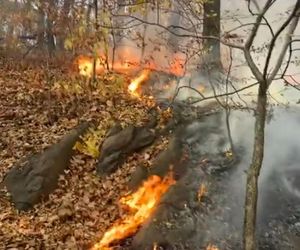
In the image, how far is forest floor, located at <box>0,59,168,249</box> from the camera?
922 centimetres

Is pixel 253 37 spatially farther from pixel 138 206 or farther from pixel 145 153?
pixel 145 153

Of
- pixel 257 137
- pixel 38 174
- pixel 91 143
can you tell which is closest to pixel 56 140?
pixel 91 143

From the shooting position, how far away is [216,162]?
11188 mm

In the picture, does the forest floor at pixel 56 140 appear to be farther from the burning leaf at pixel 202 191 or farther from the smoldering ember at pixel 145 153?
the burning leaf at pixel 202 191

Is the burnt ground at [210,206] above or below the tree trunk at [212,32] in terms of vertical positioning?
below

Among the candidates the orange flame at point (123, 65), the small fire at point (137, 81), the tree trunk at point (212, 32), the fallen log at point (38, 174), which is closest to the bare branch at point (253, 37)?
the orange flame at point (123, 65)

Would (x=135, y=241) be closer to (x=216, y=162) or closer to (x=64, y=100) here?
(x=216, y=162)

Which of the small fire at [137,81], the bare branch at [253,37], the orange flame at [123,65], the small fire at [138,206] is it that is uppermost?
the bare branch at [253,37]

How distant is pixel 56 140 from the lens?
11.9 m

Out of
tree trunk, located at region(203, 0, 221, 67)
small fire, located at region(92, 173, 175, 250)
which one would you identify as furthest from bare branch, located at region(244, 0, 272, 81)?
tree trunk, located at region(203, 0, 221, 67)

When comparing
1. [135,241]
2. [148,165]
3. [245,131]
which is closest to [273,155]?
[245,131]

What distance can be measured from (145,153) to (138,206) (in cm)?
187

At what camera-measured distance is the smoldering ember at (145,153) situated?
8.74 m

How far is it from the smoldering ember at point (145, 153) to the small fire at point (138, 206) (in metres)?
0.03
